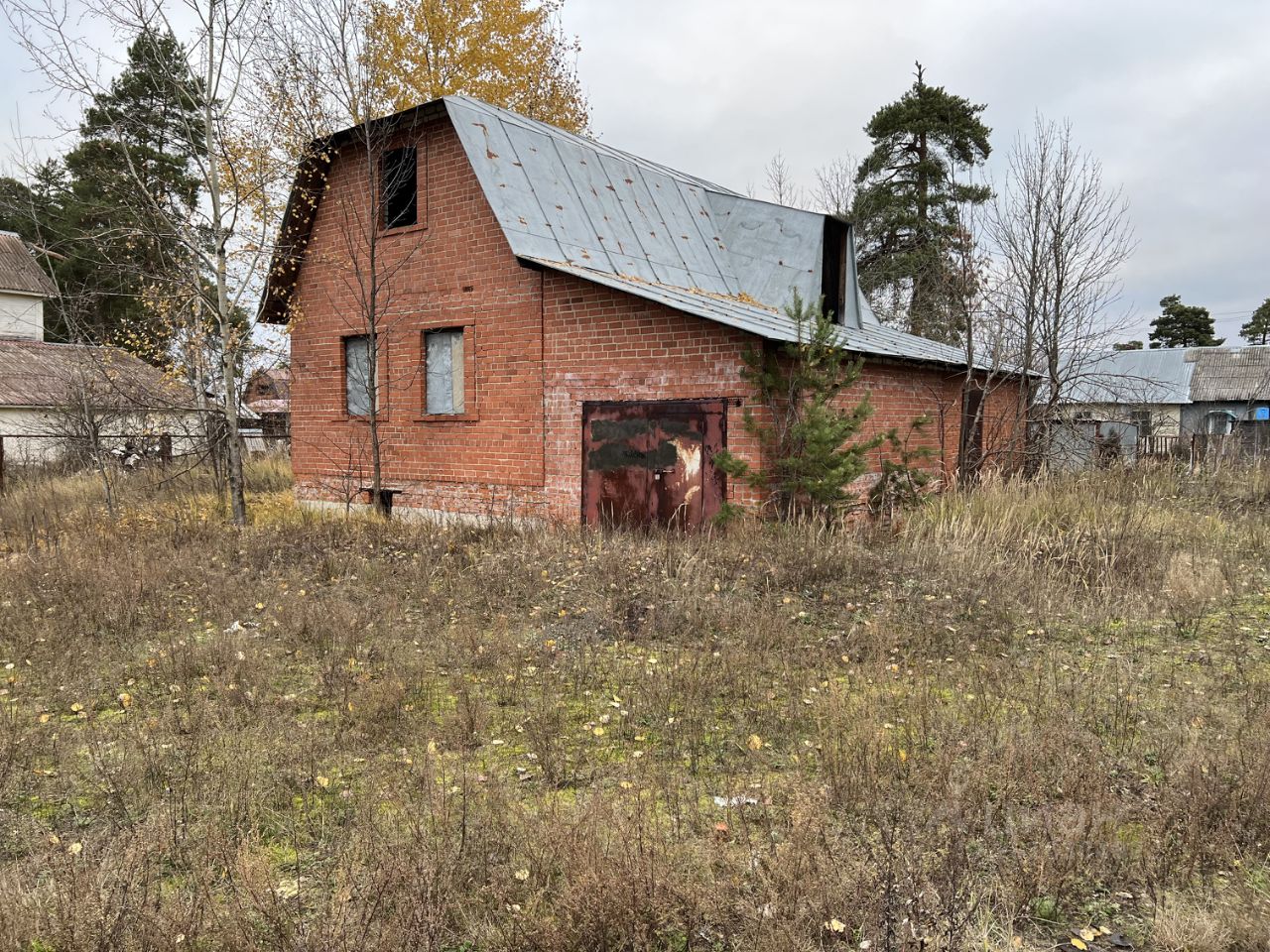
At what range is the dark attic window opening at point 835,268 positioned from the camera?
14633 mm

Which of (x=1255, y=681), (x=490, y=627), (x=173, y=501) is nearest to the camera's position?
(x=1255, y=681)

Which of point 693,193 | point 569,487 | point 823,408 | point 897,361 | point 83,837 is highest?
point 693,193

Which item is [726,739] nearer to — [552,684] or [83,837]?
[552,684]

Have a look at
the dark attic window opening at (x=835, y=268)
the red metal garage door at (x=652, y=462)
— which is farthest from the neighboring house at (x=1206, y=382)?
the red metal garage door at (x=652, y=462)

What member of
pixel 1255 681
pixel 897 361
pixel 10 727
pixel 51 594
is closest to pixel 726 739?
pixel 1255 681

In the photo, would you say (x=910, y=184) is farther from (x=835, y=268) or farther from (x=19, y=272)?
(x=19, y=272)

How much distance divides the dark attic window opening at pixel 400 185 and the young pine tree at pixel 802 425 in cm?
648

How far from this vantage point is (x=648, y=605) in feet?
22.7

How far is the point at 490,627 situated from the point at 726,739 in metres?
2.72

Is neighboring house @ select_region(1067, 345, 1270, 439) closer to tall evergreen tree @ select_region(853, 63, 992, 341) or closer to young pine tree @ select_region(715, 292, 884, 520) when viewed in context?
tall evergreen tree @ select_region(853, 63, 992, 341)

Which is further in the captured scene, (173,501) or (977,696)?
(173,501)

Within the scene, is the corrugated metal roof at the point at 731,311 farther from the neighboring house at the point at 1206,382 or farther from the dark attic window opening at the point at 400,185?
the neighboring house at the point at 1206,382

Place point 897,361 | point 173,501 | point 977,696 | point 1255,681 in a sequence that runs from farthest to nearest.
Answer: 1. point 173,501
2. point 897,361
3. point 1255,681
4. point 977,696

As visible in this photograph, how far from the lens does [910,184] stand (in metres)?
29.3
